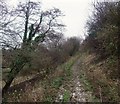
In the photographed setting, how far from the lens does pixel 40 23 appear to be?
3183 cm

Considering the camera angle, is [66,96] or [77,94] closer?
[66,96]

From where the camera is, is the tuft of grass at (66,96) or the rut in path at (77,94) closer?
the tuft of grass at (66,96)

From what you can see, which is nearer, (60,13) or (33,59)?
(33,59)

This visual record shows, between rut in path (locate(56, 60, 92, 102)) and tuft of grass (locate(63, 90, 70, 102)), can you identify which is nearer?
tuft of grass (locate(63, 90, 70, 102))

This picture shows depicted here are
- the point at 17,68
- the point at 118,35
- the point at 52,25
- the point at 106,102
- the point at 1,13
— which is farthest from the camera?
the point at 52,25

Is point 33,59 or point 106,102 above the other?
point 33,59

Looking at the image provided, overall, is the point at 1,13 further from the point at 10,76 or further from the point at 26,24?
the point at 26,24

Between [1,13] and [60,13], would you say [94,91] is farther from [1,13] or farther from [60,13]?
[60,13]

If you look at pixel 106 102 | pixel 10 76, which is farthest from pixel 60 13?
pixel 106 102

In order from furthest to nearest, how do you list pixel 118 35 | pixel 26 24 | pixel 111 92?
pixel 26 24 → pixel 118 35 → pixel 111 92

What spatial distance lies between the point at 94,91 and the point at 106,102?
241 centimetres

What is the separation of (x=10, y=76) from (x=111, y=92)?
8.62m

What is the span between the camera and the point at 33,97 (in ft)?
44.8

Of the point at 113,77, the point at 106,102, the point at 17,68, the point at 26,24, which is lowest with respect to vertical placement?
the point at 106,102
